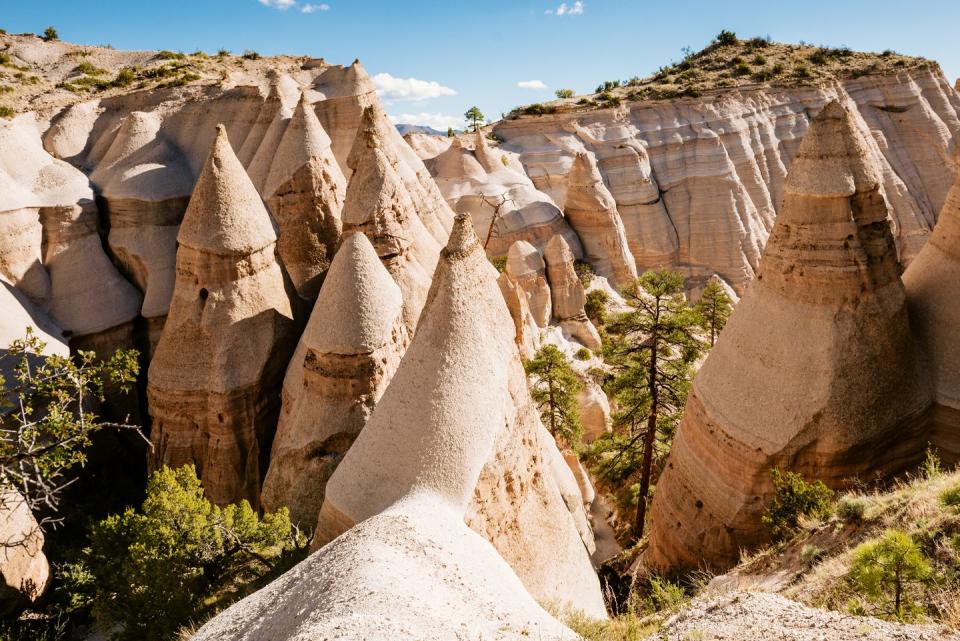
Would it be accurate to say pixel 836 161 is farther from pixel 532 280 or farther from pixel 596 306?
pixel 596 306

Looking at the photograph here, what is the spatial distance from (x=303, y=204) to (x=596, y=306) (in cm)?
1498

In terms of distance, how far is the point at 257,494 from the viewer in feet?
40.5

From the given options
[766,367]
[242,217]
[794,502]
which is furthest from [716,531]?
[242,217]

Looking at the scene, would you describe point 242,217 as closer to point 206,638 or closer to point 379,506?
point 379,506


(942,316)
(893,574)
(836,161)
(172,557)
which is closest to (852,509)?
(893,574)

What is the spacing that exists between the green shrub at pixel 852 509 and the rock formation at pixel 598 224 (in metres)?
22.7

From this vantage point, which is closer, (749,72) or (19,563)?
(19,563)

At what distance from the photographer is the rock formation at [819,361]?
9078 mm

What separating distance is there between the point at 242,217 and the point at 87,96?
12.3 metres

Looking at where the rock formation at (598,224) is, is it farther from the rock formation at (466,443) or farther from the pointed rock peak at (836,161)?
the rock formation at (466,443)

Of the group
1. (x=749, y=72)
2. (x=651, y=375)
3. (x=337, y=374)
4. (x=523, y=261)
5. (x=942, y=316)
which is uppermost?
(x=749, y=72)

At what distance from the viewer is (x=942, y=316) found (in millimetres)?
9617

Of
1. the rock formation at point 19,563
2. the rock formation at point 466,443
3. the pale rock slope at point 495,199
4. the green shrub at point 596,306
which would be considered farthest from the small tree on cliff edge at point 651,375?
the pale rock slope at point 495,199

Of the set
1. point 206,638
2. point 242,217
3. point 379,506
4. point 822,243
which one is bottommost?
point 206,638
